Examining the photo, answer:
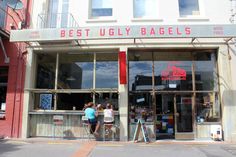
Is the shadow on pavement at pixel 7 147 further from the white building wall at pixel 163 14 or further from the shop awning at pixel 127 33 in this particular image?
the white building wall at pixel 163 14

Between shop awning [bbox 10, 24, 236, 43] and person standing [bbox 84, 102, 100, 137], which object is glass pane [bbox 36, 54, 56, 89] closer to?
shop awning [bbox 10, 24, 236, 43]

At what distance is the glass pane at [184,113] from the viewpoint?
13.4 meters

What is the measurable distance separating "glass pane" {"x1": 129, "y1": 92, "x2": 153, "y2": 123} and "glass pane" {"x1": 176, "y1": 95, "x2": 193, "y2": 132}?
1.34m

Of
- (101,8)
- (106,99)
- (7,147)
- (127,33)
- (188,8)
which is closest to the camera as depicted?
(7,147)

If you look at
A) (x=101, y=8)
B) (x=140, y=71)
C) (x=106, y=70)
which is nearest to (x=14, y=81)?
(x=106, y=70)

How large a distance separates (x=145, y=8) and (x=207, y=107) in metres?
5.71

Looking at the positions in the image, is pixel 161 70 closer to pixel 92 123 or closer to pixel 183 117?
pixel 183 117

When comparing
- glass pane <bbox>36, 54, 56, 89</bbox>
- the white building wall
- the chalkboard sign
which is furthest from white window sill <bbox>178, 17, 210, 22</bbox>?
glass pane <bbox>36, 54, 56, 89</bbox>

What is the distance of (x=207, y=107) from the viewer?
1343cm

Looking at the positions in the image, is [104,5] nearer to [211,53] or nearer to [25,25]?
[25,25]

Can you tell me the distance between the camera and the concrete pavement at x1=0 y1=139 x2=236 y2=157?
9516mm

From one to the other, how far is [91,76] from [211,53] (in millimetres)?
5930

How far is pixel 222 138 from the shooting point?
12.8 m

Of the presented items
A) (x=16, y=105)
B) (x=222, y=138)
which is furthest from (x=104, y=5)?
(x=222, y=138)
